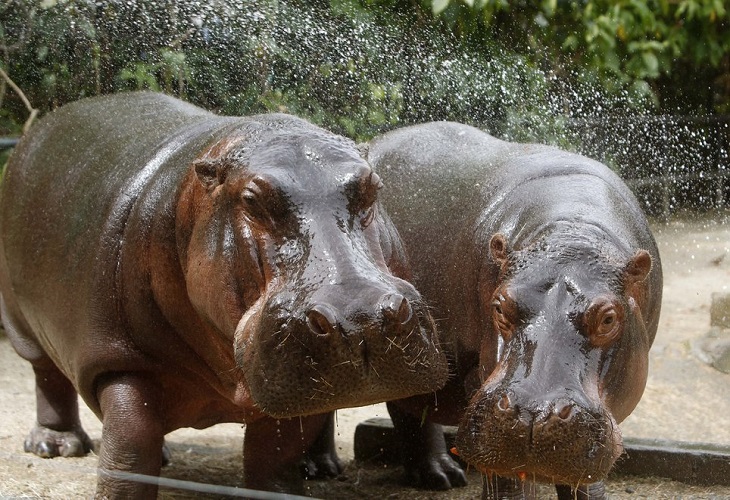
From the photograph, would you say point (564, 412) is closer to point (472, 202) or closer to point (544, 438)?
point (544, 438)

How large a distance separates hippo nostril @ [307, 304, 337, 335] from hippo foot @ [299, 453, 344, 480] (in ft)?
7.38

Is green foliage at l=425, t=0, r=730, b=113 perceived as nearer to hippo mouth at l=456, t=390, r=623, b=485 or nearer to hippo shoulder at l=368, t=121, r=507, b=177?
hippo shoulder at l=368, t=121, r=507, b=177

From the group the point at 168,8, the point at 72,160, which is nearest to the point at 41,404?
the point at 72,160

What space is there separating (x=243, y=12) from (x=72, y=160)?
1.53 metres

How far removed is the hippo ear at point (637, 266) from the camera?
11.6 feet

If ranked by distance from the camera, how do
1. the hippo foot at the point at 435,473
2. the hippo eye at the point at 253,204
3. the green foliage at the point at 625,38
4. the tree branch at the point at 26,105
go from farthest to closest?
the green foliage at the point at 625,38, the hippo foot at the point at 435,473, the tree branch at the point at 26,105, the hippo eye at the point at 253,204

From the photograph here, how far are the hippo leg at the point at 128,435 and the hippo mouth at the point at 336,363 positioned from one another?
0.80 meters

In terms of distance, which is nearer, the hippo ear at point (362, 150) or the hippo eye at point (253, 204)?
the hippo eye at point (253, 204)

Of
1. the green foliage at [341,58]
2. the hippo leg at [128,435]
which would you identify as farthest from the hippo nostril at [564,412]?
the green foliage at [341,58]

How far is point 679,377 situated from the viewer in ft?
23.0

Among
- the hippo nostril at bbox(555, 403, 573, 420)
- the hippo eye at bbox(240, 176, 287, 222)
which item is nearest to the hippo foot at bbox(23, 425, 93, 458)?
the hippo eye at bbox(240, 176, 287, 222)

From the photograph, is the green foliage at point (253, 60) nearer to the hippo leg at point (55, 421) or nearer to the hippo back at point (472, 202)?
the hippo back at point (472, 202)

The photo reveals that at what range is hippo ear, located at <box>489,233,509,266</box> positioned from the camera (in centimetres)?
363

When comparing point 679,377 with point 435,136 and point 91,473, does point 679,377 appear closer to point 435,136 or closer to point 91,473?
point 435,136
